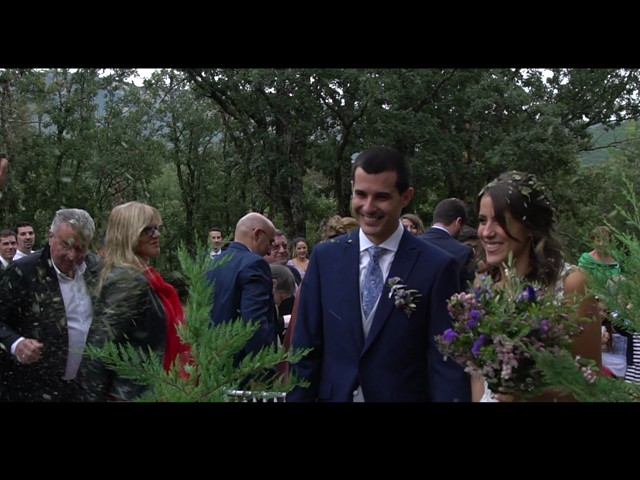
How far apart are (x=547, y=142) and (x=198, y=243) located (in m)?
20.2

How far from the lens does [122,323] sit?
4.52m

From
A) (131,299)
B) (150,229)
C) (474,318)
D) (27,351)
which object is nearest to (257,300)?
(150,229)

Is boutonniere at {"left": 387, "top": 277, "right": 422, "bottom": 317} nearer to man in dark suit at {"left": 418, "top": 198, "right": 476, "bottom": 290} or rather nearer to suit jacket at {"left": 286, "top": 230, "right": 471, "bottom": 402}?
suit jacket at {"left": 286, "top": 230, "right": 471, "bottom": 402}

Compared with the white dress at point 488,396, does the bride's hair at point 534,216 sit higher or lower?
higher

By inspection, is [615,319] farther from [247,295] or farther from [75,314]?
[247,295]

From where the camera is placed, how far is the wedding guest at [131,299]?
14.6 feet

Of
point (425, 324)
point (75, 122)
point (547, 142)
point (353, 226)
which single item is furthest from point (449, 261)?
point (75, 122)

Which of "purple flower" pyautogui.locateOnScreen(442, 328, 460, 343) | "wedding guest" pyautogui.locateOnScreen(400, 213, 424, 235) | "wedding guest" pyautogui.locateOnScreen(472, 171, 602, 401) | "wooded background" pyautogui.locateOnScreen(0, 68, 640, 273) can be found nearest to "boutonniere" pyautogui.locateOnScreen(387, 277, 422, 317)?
"wedding guest" pyautogui.locateOnScreen(472, 171, 602, 401)

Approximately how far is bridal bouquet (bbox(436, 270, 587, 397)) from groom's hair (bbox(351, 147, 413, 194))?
3.07 feet

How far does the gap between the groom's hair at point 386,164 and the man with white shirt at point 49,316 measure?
1901mm

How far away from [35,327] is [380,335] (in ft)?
7.20

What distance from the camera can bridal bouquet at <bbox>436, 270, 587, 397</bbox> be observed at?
9.07 feet

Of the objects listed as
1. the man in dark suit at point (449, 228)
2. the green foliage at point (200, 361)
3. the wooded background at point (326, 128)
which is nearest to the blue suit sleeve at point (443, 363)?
the green foliage at point (200, 361)

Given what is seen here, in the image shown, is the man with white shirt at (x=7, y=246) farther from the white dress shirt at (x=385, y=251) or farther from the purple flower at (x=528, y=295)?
the purple flower at (x=528, y=295)
